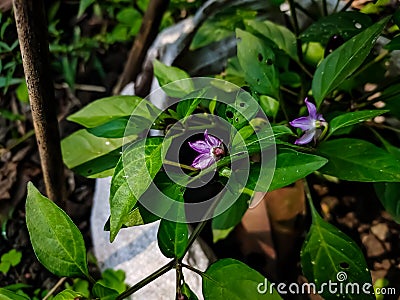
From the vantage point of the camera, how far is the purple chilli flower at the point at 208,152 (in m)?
0.70

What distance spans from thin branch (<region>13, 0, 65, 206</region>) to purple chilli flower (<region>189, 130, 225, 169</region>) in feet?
0.71

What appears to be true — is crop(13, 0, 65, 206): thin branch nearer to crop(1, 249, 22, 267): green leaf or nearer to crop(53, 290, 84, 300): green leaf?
crop(53, 290, 84, 300): green leaf

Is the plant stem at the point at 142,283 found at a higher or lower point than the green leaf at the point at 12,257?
higher

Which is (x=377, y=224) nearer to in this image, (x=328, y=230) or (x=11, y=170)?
(x=328, y=230)

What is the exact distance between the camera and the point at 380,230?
1080 millimetres

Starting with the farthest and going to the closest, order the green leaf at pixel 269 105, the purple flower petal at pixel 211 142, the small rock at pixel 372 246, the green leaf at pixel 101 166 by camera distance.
→ the small rock at pixel 372 246
the green leaf at pixel 269 105
the green leaf at pixel 101 166
the purple flower petal at pixel 211 142

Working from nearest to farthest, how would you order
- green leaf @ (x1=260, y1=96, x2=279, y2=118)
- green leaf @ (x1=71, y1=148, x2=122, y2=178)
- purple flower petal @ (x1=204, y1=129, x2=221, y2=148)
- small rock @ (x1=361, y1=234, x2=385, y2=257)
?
purple flower petal @ (x1=204, y1=129, x2=221, y2=148)
green leaf @ (x1=71, y1=148, x2=122, y2=178)
green leaf @ (x1=260, y1=96, x2=279, y2=118)
small rock @ (x1=361, y1=234, x2=385, y2=257)

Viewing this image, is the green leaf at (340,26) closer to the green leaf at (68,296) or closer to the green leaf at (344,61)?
the green leaf at (344,61)

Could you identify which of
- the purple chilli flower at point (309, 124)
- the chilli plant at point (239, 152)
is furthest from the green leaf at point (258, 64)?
the purple chilli flower at point (309, 124)

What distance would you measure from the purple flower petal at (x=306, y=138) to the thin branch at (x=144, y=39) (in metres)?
0.48

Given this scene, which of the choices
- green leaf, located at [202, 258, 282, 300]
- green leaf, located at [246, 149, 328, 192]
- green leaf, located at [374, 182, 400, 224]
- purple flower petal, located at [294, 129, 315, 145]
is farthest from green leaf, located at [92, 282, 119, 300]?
green leaf, located at [374, 182, 400, 224]

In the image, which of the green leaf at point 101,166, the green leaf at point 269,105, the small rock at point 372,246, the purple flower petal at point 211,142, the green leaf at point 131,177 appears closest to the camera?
the green leaf at point 131,177

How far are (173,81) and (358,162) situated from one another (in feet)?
1.07

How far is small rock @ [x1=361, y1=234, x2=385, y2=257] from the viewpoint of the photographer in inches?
41.6
